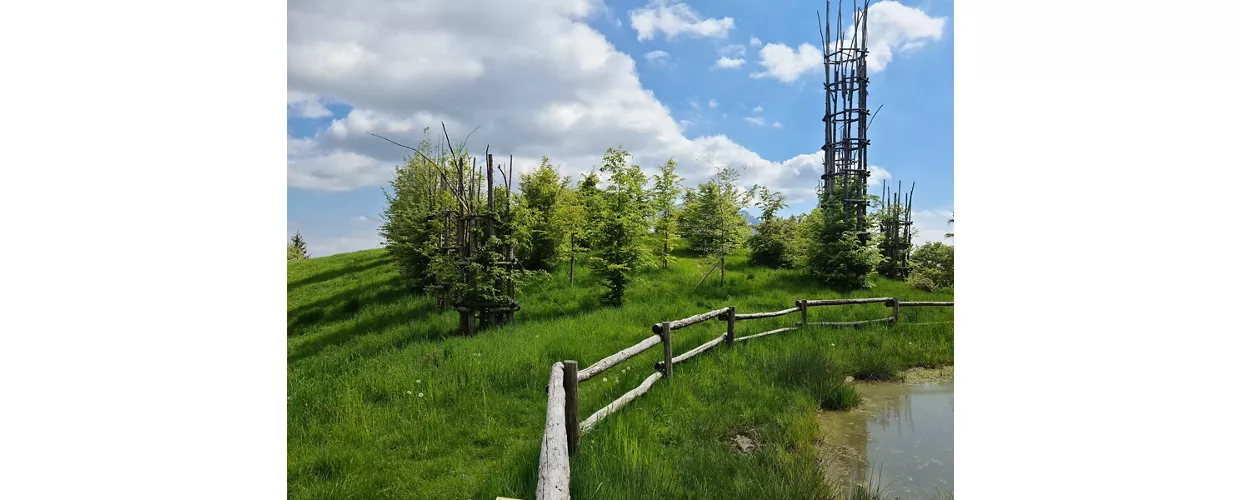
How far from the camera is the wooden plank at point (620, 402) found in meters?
2.51

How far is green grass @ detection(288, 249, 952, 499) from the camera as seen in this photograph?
6.75 feet

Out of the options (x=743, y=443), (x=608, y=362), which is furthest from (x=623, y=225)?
(x=743, y=443)

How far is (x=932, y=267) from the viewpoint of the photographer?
4.38m

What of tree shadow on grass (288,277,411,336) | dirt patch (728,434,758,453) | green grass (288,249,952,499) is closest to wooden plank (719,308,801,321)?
green grass (288,249,952,499)

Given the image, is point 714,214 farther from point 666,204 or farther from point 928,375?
point 928,375

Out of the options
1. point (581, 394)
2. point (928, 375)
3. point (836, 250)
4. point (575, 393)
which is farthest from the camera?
point (836, 250)

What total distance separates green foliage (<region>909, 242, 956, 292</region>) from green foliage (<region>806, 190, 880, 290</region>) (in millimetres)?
722

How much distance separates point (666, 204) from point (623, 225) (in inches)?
43.0

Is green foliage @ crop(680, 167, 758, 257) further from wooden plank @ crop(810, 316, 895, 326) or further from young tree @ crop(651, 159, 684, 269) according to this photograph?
wooden plank @ crop(810, 316, 895, 326)

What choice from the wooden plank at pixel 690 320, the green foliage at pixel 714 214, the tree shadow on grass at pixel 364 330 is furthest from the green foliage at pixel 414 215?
the wooden plank at pixel 690 320

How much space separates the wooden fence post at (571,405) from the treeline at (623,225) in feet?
10.9
